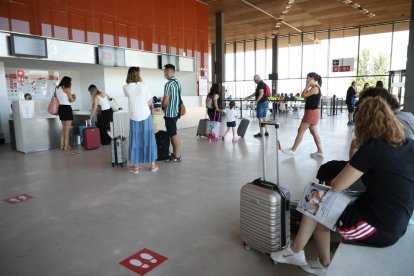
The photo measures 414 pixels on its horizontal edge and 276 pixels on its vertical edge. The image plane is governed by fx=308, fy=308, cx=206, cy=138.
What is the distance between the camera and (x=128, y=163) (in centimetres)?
503

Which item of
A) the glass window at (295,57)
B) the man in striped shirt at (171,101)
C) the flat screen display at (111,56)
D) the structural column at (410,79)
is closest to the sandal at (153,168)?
the man in striped shirt at (171,101)

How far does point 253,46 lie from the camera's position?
67.6 feet

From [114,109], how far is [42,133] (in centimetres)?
161

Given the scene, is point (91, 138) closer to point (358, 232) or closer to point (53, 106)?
point (53, 106)

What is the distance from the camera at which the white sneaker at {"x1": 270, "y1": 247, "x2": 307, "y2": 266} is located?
2.04 metres

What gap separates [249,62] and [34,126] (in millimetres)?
16546

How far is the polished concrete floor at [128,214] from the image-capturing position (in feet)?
7.30

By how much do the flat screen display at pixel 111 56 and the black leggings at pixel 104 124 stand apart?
160 cm

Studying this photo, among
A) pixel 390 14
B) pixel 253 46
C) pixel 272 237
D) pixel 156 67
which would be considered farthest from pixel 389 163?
pixel 253 46

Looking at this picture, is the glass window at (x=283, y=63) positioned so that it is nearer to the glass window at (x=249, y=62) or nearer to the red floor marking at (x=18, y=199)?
the glass window at (x=249, y=62)

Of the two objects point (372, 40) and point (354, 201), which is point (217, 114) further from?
point (372, 40)

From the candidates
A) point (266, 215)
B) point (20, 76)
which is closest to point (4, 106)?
point (20, 76)

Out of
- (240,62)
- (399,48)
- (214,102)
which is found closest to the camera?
(214,102)

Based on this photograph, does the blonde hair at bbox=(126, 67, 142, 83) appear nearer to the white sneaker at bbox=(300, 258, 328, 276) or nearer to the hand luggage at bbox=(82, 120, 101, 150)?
the hand luggage at bbox=(82, 120, 101, 150)
